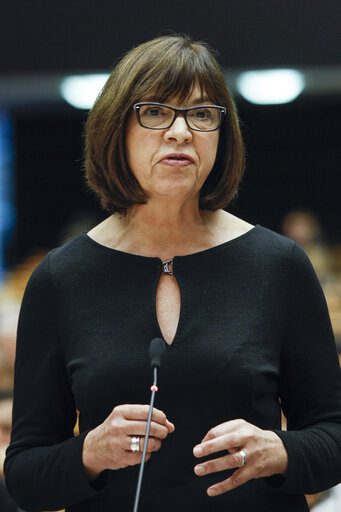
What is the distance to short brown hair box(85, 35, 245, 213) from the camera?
4.78 ft

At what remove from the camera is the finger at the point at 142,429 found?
127 cm

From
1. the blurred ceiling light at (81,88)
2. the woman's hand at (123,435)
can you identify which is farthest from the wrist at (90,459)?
the blurred ceiling light at (81,88)

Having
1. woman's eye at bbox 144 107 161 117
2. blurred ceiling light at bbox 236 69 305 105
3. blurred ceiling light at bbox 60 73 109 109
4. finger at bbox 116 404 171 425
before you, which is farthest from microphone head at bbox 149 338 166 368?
blurred ceiling light at bbox 236 69 305 105

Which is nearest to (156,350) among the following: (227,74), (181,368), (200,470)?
(181,368)

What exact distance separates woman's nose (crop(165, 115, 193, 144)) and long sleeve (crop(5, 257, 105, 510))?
37cm

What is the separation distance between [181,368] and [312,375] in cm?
25

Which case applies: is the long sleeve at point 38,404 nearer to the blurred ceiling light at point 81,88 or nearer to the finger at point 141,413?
the finger at point 141,413

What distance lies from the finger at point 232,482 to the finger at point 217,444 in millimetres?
67

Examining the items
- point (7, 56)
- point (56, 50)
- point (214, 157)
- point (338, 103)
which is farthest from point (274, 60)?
point (214, 157)

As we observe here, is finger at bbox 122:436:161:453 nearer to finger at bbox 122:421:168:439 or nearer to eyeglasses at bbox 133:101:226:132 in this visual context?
finger at bbox 122:421:168:439

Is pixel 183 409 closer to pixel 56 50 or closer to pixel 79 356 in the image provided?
pixel 79 356

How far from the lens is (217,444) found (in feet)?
4.22

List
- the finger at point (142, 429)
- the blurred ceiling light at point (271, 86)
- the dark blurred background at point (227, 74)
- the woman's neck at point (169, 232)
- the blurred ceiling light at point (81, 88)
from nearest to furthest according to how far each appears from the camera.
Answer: the finger at point (142, 429), the woman's neck at point (169, 232), the dark blurred background at point (227, 74), the blurred ceiling light at point (81, 88), the blurred ceiling light at point (271, 86)

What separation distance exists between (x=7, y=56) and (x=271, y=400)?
262 inches
